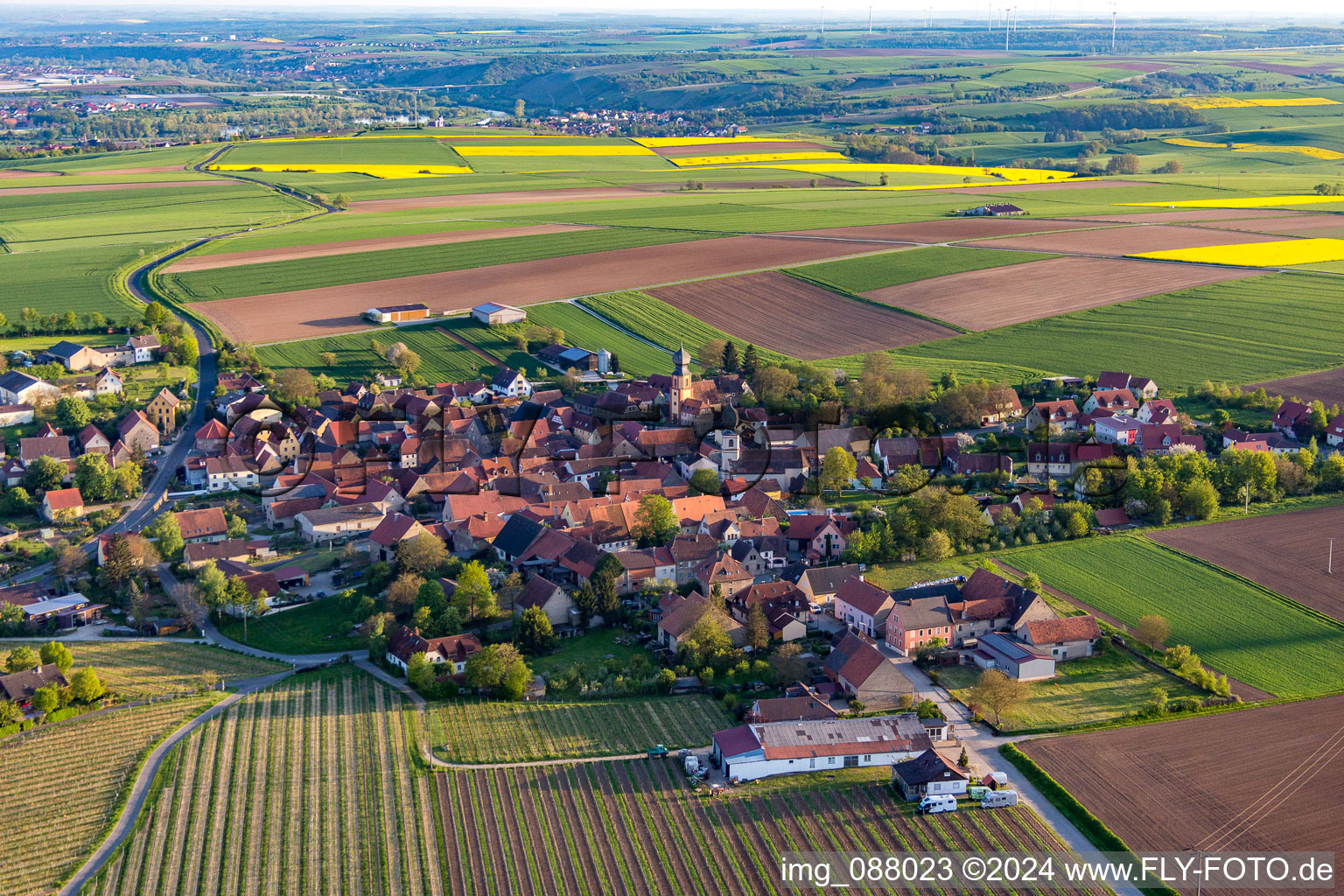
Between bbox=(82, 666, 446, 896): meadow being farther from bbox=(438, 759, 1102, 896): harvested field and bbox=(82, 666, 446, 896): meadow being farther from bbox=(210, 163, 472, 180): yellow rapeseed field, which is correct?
bbox=(210, 163, 472, 180): yellow rapeseed field

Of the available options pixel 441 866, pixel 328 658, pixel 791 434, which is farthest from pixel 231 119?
pixel 441 866

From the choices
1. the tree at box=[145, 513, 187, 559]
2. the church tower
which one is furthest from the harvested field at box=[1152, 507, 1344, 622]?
the tree at box=[145, 513, 187, 559]

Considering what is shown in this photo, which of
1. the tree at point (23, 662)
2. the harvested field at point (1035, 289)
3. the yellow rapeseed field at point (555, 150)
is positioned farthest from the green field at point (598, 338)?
the yellow rapeseed field at point (555, 150)

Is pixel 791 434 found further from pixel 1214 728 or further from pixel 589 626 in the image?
pixel 1214 728

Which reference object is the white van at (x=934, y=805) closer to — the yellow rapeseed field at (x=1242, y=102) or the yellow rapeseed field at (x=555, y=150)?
the yellow rapeseed field at (x=555, y=150)

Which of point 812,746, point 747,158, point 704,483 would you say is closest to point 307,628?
point 704,483

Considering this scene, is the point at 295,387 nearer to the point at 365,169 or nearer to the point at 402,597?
the point at 402,597
